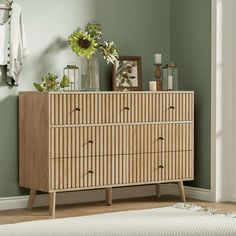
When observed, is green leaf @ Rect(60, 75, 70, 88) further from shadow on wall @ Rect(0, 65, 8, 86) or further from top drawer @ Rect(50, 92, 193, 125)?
shadow on wall @ Rect(0, 65, 8, 86)

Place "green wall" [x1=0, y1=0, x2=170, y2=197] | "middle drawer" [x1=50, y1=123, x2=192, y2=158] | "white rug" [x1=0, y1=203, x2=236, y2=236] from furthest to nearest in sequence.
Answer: "green wall" [x1=0, y1=0, x2=170, y2=197], "middle drawer" [x1=50, y1=123, x2=192, y2=158], "white rug" [x1=0, y1=203, x2=236, y2=236]

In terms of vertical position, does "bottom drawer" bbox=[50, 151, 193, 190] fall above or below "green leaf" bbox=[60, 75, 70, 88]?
below

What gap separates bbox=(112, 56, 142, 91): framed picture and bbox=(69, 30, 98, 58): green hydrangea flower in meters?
0.29

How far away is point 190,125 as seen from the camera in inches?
228

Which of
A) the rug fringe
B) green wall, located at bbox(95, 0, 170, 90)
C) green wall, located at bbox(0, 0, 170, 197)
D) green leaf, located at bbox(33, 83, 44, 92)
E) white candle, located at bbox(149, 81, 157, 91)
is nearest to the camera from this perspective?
the rug fringe

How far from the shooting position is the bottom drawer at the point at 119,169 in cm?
521

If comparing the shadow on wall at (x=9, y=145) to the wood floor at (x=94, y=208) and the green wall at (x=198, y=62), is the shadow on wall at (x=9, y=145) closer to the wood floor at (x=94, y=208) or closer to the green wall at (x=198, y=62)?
the wood floor at (x=94, y=208)

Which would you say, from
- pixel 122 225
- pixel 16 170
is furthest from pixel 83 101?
pixel 122 225

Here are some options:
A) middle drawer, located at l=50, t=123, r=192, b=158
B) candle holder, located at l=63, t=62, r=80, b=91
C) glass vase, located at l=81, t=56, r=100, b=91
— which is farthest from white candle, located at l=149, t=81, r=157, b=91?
candle holder, located at l=63, t=62, r=80, b=91

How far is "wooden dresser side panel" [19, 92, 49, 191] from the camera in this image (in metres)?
5.15

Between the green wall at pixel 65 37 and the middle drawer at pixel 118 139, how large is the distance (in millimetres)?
443

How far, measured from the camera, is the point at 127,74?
5934 mm

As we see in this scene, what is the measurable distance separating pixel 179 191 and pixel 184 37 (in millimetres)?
1261

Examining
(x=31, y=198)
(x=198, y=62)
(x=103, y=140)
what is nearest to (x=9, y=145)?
(x=31, y=198)
